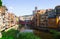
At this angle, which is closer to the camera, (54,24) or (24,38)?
(24,38)

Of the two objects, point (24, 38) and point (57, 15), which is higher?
point (57, 15)

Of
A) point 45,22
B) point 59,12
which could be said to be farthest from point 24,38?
point 45,22

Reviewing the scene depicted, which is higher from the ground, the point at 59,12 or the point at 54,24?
the point at 59,12

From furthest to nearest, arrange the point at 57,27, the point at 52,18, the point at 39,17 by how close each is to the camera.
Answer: the point at 39,17 < the point at 52,18 < the point at 57,27

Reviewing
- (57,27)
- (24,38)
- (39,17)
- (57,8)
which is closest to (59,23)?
(57,27)

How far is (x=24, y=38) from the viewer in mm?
32281

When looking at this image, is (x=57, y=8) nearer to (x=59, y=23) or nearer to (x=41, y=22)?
(x=59, y=23)

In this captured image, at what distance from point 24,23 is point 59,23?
82819 mm

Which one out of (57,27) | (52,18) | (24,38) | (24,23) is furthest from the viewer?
(24,23)

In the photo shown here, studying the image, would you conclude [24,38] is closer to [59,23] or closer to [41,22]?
[59,23]

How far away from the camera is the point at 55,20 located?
73125mm

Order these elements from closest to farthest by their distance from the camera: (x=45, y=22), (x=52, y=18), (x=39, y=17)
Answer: (x=52, y=18), (x=45, y=22), (x=39, y=17)

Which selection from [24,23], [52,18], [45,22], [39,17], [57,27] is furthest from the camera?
[24,23]

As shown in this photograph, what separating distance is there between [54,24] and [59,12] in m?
6.31
